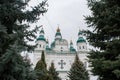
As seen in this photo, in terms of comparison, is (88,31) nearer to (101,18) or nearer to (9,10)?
(101,18)

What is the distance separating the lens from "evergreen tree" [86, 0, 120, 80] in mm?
8039

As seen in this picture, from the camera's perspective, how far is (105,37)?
30.1 feet

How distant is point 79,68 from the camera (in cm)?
3534

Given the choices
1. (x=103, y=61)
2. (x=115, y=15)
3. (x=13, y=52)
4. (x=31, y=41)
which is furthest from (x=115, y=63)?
(x=13, y=52)

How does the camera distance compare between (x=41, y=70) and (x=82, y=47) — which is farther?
(x=82, y=47)

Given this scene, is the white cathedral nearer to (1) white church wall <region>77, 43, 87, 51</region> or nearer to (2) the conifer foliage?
(1) white church wall <region>77, 43, 87, 51</region>

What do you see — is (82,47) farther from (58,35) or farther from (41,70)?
(41,70)

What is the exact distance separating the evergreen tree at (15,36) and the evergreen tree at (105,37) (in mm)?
2285

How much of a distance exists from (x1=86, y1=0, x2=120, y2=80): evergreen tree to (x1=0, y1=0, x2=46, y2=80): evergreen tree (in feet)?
7.50

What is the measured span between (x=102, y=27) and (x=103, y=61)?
1.73 m

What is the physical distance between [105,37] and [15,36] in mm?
3784

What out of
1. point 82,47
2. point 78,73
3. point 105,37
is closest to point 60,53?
point 82,47

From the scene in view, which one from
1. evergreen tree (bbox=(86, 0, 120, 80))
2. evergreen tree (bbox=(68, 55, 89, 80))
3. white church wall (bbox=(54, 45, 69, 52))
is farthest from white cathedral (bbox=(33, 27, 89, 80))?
evergreen tree (bbox=(86, 0, 120, 80))

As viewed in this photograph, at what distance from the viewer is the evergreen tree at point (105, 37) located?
804 centimetres
